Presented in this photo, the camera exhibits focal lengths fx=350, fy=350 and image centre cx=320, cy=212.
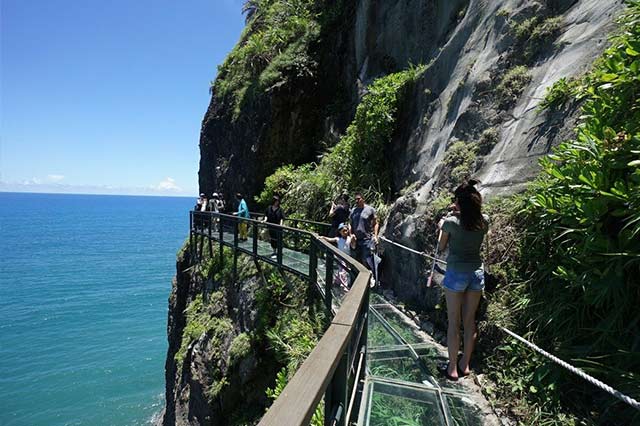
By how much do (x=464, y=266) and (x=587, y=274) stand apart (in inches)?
39.5

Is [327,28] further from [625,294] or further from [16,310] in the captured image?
[16,310]

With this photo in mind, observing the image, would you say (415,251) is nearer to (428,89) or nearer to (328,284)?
(328,284)

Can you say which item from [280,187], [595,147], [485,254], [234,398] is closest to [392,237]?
[485,254]

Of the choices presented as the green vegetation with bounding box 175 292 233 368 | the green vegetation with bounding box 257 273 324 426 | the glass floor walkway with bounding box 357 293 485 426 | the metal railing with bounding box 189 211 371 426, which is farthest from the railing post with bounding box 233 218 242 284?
the glass floor walkway with bounding box 357 293 485 426

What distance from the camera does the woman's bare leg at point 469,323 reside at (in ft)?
12.0

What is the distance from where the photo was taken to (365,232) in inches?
263

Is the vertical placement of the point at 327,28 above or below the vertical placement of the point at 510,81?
above

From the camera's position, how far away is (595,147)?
3.05 m

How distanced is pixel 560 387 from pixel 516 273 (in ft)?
4.33

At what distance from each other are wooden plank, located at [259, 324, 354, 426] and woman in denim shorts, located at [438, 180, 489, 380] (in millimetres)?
2193

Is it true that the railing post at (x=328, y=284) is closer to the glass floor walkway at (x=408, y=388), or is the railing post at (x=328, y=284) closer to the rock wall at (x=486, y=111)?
the glass floor walkway at (x=408, y=388)

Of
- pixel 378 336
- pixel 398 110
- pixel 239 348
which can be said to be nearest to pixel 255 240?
pixel 239 348

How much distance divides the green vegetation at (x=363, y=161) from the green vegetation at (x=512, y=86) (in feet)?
12.0

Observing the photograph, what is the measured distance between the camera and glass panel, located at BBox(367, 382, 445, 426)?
2.86 m
